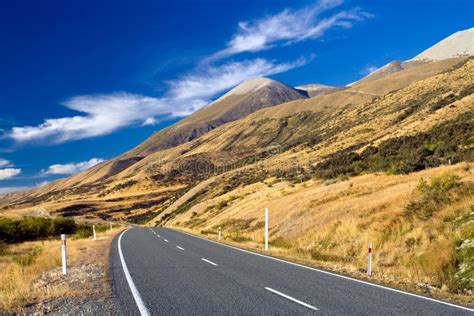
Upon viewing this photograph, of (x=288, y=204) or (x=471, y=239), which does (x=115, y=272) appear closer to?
(x=471, y=239)

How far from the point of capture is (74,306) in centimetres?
761

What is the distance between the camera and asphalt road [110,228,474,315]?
7320 millimetres

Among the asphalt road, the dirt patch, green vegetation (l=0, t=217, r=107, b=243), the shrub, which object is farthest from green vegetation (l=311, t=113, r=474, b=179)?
green vegetation (l=0, t=217, r=107, b=243)

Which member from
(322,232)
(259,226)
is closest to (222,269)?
(322,232)

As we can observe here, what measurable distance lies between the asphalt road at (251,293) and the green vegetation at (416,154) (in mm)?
19951

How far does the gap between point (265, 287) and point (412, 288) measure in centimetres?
377

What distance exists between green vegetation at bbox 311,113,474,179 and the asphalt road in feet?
65.5

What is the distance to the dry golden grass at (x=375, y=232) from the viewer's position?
39.9 ft

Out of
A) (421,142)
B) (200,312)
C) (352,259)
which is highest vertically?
(421,142)

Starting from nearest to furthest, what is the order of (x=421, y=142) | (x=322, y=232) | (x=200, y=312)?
(x=200, y=312)
(x=322, y=232)
(x=421, y=142)

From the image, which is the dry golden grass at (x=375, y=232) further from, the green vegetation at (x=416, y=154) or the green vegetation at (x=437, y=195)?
the green vegetation at (x=416, y=154)

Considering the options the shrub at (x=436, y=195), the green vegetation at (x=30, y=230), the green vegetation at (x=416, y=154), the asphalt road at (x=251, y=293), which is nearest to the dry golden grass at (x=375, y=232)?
the shrub at (x=436, y=195)

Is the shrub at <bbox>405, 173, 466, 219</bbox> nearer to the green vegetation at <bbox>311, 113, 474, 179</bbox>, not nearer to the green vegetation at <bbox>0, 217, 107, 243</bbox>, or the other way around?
the green vegetation at <bbox>311, 113, 474, 179</bbox>

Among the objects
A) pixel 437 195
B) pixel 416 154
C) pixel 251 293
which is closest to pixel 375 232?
pixel 437 195
